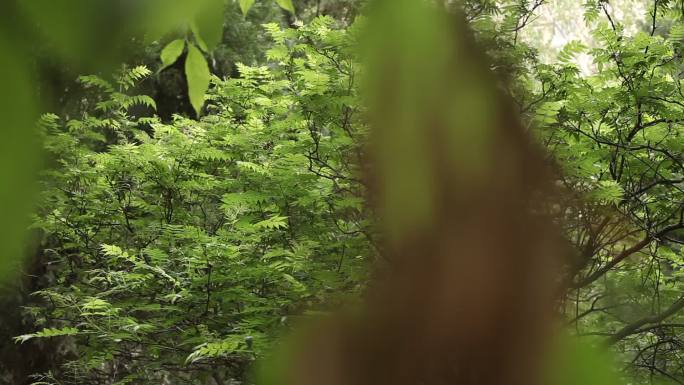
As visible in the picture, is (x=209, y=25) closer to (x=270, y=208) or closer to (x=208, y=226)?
(x=270, y=208)

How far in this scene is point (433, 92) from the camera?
518mm

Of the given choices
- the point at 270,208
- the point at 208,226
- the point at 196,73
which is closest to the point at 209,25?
the point at 196,73

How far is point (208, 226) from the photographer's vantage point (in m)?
4.05

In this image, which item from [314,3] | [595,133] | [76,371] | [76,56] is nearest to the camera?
[76,56]

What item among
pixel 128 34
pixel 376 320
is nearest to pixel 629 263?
pixel 376 320

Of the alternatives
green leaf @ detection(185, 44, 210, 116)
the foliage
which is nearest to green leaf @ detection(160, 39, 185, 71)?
green leaf @ detection(185, 44, 210, 116)

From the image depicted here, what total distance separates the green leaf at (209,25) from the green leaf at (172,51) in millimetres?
25

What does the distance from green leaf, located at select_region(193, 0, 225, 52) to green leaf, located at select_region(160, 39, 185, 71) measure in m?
0.02

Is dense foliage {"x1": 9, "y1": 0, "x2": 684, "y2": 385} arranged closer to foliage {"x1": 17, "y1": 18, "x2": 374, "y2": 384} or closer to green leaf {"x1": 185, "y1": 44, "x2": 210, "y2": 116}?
foliage {"x1": 17, "y1": 18, "x2": 374, "y2": 384}

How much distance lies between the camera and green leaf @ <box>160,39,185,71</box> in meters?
0.52

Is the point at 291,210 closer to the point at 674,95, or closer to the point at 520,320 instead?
the point at 674,95

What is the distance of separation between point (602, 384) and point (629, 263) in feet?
10.3

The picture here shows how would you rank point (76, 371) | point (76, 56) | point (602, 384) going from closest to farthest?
point (76, 56)
point (602, 384)
point (76, 371)

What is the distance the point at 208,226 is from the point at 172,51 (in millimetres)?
3605
